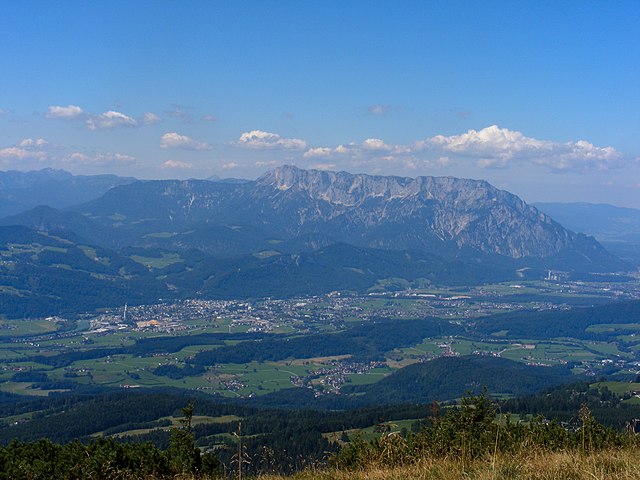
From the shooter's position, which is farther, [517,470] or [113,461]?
[113,461]

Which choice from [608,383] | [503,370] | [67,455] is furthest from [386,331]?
[67,455]

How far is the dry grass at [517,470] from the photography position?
6156mm

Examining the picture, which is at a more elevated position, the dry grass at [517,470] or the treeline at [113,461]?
the dry grass at [517,470]

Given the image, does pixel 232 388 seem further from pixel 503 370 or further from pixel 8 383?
pixel 503 370

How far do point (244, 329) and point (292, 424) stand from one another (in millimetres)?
101357

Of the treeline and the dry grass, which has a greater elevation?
the dry grass

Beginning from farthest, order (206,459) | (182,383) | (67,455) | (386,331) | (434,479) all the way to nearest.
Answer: (386,331) < (182,383) < (67,455) < (206,459) < (434,479)

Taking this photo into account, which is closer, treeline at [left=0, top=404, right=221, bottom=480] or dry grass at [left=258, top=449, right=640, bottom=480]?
dry grass at [left=258, top=449, right=640, bottom=480]

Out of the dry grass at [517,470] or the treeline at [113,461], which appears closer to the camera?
the dry grass at [517,470]

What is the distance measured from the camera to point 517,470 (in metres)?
6.47

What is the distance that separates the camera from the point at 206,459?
13094mm

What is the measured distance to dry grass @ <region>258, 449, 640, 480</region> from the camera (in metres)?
6.16

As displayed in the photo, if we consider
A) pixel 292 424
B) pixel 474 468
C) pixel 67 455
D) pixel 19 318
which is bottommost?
pixel 19 318

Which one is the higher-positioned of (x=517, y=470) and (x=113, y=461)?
(x=517, y=470)
